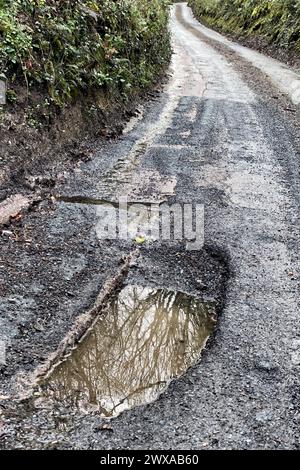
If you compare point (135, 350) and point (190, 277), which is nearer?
point (135, 350)

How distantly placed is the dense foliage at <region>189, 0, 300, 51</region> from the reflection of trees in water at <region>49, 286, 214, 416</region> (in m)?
17.6

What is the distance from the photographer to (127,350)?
11.9ft

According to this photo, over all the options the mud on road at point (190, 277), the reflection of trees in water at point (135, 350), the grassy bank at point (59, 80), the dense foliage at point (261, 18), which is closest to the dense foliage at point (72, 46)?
the grassy bank at point (59, 80)

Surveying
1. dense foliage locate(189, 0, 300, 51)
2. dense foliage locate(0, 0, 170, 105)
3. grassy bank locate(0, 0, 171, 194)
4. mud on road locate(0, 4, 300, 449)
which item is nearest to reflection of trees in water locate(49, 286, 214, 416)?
mud on road locate(0, 4, 300, 449)

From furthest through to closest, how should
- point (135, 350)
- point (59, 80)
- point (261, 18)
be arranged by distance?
point (261, 18)
point (59, 80)
point (135, 350)

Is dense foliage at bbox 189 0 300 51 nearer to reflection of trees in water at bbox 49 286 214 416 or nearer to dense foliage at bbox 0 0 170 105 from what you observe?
dense foliage at bbox 0 0 170 105

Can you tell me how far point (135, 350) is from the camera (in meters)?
3.65

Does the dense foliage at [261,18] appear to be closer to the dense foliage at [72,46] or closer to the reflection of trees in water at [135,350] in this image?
the dense foliage at [72,46]

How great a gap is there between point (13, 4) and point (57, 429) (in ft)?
21.6

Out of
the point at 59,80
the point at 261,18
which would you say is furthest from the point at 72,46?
the point at 261,18

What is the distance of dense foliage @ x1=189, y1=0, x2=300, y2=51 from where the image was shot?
1994 cm

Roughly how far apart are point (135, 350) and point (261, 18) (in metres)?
24.4

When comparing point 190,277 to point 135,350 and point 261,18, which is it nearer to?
point 135,350

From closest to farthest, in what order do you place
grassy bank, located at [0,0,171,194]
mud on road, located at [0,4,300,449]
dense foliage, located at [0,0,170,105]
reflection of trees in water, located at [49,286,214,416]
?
1. mud on road, located at [0,4,300,449]
2. reflection of trees in water, located at [49,286,214,416]
3. grassy bank, located at [0,0,171,194]
4. dense foliage, located at [0,0,170,105]
